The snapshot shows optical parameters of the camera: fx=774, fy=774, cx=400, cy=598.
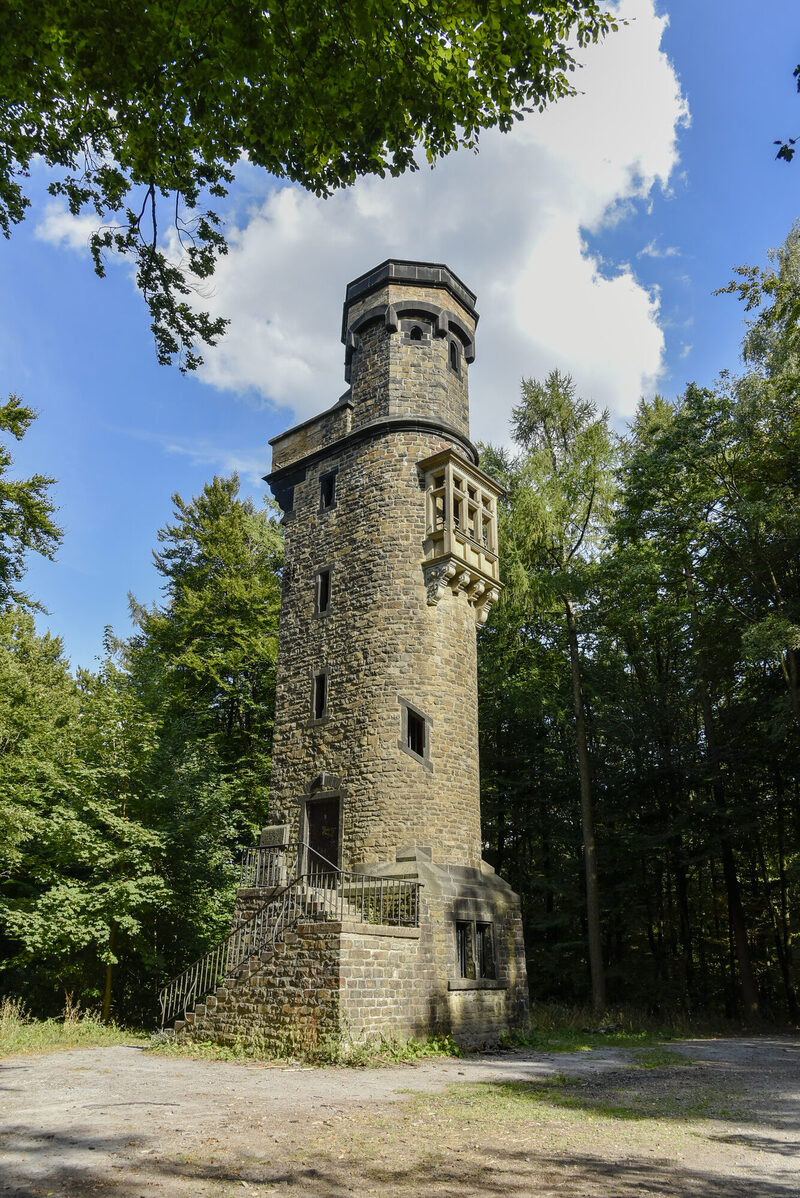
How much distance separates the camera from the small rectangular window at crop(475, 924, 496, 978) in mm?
13305

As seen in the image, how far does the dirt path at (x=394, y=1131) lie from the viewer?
14.4 ft

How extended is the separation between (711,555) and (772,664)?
292 cm

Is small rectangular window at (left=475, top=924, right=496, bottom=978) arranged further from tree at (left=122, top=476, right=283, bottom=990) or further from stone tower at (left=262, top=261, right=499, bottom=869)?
tree at (left=122, top=476, right=283, bottom=990)

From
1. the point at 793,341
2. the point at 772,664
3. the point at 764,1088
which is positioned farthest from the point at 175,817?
the point at 793,341

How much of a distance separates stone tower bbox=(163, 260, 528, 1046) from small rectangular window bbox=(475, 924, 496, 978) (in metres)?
0.04

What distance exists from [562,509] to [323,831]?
10.9 meters

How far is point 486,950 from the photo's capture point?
13469 mm

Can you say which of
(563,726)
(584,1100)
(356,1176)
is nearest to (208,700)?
(563,726)

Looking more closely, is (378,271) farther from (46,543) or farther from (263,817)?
(263,817)

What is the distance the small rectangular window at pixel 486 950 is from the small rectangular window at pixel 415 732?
124 inches

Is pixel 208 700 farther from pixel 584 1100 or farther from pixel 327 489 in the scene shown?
pixel 584 1100

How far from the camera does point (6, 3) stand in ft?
15.5

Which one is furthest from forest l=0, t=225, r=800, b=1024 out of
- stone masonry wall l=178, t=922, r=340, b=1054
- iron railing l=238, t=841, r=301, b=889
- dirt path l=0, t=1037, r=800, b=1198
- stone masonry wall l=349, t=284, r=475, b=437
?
dirt path l=0, t=1037, r=800, b=1198

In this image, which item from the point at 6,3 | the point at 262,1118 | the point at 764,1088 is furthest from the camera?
the point at 764,1088
